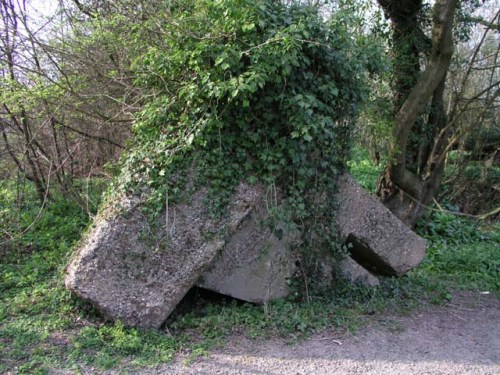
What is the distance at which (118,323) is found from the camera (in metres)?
4.23

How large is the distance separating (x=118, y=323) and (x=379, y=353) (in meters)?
2.39

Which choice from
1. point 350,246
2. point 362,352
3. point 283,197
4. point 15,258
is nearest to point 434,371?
point 362,352

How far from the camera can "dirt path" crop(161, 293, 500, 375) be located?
3865 mm

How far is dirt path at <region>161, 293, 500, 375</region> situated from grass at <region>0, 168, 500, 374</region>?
171mm

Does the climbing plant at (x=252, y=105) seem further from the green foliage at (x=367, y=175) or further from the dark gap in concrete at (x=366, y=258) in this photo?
the green foliage at (x=367, y=175)

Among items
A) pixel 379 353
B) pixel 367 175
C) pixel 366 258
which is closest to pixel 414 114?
pixel 366 258

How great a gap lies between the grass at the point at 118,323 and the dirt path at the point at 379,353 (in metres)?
0.17

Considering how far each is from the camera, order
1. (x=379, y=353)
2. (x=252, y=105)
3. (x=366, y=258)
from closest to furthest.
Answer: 1. (x=379, y=353)
2. (x=252, y=105)
3. (x=366, y=258)

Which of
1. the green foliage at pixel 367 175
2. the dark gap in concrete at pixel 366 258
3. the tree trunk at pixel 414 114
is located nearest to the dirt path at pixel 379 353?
the dark gap in concrete at pixel 366 258

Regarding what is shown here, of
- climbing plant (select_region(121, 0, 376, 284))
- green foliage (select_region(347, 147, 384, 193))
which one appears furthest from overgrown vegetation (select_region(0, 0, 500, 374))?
green foliage (select_region(347, 147, 384, 193))

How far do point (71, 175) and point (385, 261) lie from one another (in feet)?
16.6

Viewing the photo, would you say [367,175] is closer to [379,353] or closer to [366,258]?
[366,258]

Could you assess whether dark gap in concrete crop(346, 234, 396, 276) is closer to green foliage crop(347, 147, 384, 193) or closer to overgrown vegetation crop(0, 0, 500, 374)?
overgrown vegetation crop(0, 0, 500, 374)

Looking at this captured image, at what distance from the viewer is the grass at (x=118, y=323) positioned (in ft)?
12.9
